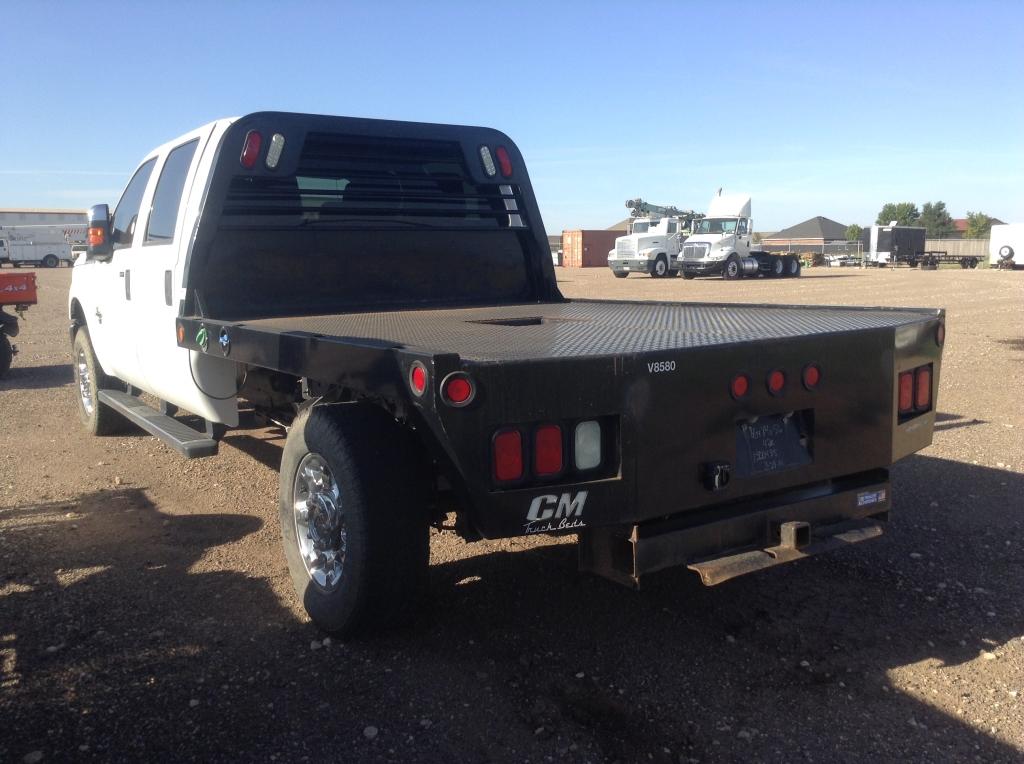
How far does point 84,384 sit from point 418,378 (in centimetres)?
598

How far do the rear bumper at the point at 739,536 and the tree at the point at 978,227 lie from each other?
97.1 metres

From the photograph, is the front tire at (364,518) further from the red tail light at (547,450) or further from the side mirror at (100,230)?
the side mirror at (100,230)

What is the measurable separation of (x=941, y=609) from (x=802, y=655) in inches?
33.9

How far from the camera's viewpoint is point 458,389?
9.31 feet

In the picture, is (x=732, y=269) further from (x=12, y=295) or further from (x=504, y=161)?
(x=504, y=161)

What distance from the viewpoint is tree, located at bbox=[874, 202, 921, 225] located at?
381 feet

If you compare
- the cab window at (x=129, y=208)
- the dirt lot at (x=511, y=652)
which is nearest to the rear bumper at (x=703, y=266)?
the dirt lot at (x=511, y=652)

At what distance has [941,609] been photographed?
405 centimetres

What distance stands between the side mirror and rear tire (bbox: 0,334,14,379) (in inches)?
235

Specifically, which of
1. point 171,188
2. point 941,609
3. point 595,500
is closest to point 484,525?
point 595,500

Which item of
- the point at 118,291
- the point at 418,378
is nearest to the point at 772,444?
the point at 418,378

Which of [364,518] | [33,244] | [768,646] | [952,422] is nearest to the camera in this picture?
[364,518]

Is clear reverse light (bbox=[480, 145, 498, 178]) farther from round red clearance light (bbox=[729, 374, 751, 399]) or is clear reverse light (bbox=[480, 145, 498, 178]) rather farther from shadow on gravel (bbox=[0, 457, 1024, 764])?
round red clearance light (bbox=[729, 374, 751, 399])

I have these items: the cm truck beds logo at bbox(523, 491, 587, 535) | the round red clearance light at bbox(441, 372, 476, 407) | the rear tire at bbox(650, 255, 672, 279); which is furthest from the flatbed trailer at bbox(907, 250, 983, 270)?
the round red clearance light at bbox(441, 372, 476, 407)
